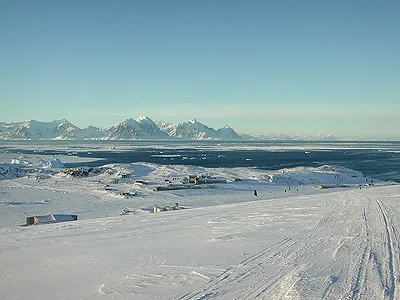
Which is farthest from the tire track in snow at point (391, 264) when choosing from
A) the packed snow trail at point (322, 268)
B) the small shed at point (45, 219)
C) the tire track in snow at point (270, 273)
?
the small shed at point (45, 219)

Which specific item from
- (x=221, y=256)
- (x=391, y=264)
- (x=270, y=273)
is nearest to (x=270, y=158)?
(x=221, y=256)

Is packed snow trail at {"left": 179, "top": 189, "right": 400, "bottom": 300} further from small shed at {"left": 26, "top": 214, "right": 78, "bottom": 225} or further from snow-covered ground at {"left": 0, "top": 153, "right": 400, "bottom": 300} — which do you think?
small shed at {"left": 26, "top": 214, "right": 78, "bottom": 225}

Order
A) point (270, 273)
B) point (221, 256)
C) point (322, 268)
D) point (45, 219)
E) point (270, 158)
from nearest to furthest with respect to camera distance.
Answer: point (270, 273) → point (322, 268) → point (221, 256) → point (45, 219) → point (270, 158)

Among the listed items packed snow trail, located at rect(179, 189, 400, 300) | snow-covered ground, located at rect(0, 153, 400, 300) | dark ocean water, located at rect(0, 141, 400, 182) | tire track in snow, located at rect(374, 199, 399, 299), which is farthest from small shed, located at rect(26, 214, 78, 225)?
dark ocean water, located at rect(0, 141, 400, 182)

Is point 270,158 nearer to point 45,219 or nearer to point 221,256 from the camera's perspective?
point 45,219

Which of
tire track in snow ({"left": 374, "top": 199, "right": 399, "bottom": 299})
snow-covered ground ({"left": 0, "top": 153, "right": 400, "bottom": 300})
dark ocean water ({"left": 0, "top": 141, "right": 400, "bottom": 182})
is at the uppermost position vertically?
tire track in snow ({"left": 374, "top": 199, "right": 399, "bottom": 299})

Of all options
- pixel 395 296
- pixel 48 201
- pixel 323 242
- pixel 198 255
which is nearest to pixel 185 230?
pixel 198 255

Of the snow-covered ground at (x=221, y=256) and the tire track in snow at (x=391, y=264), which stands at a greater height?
the tire track in snow at (x=391, y=264)

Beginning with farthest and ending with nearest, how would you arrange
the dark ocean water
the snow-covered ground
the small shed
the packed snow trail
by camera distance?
the dark ocean water → the small shed → the snow-covered ground → the packed snow trail

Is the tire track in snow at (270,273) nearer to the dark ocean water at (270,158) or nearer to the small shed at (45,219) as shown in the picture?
the small shed at (45,219)
